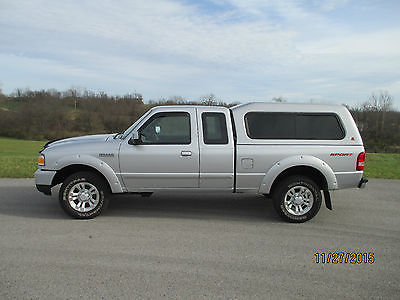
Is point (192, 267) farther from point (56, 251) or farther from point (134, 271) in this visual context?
point (56, 251)

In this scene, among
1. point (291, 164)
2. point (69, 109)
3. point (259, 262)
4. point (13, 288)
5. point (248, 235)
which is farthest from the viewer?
point (69, 109)

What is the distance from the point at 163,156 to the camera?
5156mm

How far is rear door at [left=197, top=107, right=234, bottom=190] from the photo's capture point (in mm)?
5188

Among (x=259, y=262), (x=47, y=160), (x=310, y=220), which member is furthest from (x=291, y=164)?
(x=47, y=160)

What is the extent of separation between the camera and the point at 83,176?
17.3ft

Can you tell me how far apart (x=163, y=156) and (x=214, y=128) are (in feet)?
3.25

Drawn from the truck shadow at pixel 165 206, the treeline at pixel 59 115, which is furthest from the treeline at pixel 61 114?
the truck shadow at pixel 165 206

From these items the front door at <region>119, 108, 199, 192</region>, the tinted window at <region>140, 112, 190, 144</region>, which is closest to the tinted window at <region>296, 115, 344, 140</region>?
the front door at <region>119, 108, 199, 192</region>

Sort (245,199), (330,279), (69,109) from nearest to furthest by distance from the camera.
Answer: (330,279) < (245,199) < (69,109)

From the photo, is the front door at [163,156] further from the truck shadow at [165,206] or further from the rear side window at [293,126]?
the rear side window at [293,126]

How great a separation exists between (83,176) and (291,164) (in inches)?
139

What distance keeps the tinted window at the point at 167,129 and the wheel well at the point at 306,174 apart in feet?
5.63

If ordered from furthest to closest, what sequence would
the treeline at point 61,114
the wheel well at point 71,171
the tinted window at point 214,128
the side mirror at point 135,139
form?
the treeline at point 61,114, the wheel well at point 71,171, the tinted window at point 214,128, the side mirror at point 135,139

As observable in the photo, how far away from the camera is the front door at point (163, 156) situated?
204 inches
